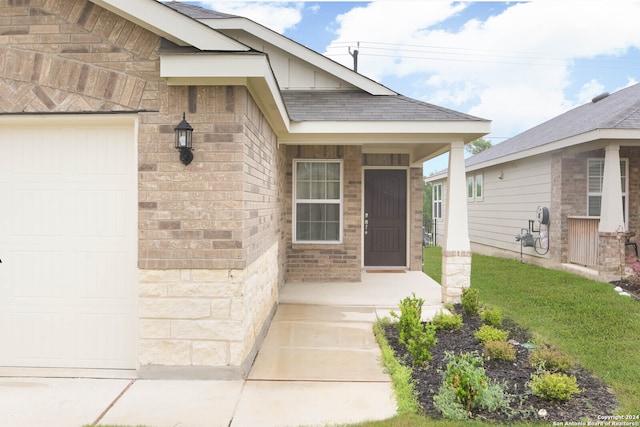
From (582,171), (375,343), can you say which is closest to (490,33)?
(582,171)

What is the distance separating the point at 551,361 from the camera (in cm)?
390

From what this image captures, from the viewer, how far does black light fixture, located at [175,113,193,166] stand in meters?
3.50

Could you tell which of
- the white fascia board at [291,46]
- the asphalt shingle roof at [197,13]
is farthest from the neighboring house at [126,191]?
the asphalt shingle roof at [197,13]

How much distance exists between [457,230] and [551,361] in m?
2.74

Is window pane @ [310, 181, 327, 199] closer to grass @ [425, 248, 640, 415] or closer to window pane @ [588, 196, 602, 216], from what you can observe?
grass @ [425, 248, 640, 415]

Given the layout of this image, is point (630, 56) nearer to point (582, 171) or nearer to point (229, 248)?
point (582, 171)

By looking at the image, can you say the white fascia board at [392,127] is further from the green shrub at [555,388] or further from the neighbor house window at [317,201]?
the green shrub at [555,388]

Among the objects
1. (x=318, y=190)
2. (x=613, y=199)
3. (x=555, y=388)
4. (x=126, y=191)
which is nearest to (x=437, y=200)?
(x=613, y=199)

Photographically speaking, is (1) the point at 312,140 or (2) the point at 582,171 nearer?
(1) the point at 312,140

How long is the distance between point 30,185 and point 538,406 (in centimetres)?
456

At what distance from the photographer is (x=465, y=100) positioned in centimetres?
6575

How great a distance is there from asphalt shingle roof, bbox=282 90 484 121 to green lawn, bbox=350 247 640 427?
2905 millimetres

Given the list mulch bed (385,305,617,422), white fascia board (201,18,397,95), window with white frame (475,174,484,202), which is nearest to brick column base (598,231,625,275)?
mulch bed (385,305,617,422)

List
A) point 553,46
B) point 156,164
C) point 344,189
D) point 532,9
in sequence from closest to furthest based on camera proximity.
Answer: point 156,164 < point 344,189 < point 532,9 < point 553,46
